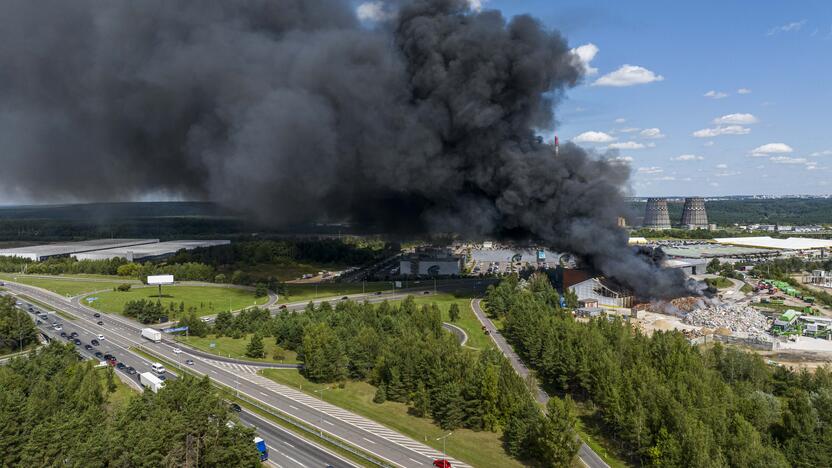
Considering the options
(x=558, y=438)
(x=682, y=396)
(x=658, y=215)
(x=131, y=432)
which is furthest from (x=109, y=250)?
(x=658, y=215)

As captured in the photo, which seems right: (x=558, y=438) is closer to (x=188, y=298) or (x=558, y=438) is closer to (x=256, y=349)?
(x=256, y=349)

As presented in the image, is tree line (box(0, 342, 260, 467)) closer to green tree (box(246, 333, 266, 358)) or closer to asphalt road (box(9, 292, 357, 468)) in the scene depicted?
asphalt road (box(9, 292, 357, 468))

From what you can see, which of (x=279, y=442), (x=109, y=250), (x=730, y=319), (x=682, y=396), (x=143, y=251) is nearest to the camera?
(x=682, y=396)

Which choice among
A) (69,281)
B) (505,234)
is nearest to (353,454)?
(505,234)

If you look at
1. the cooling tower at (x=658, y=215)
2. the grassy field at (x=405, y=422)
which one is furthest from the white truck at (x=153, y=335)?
the cooling tower at (x=658, y=215)

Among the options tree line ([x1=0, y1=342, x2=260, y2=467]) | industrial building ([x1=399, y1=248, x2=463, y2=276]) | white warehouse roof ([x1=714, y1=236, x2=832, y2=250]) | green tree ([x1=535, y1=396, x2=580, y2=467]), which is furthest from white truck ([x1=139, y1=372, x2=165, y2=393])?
white warehouse roof ([x1=714, y1=236, x2=832, y2=250])

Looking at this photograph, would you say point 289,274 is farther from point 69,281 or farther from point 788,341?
point 788,341
